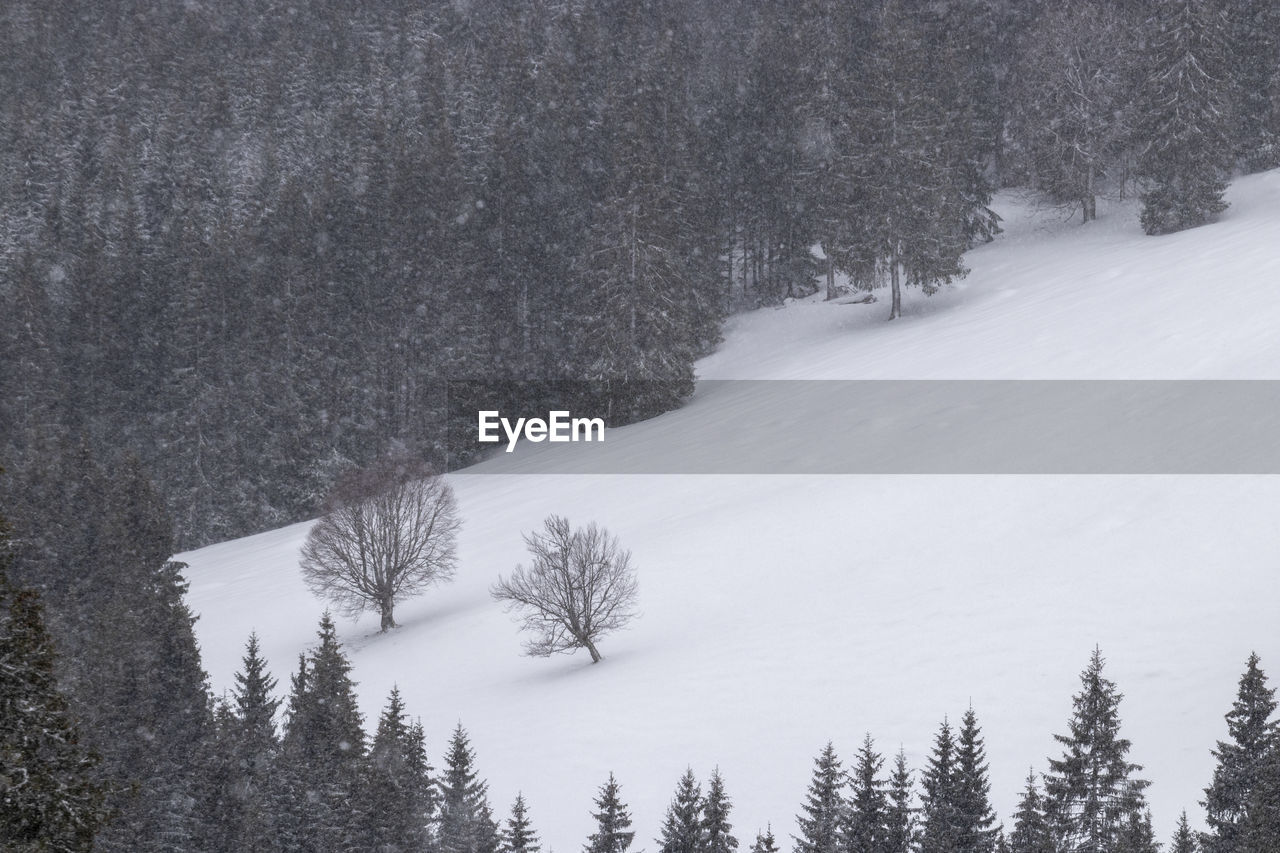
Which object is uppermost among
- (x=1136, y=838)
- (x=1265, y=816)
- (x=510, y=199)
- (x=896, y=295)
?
(x=510, y=199)

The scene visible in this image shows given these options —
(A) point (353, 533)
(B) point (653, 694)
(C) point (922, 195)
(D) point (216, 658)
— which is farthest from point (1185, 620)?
(C) point (922, 195)

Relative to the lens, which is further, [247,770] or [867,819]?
[247,770]

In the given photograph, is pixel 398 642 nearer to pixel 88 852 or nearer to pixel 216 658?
pixel 216 658

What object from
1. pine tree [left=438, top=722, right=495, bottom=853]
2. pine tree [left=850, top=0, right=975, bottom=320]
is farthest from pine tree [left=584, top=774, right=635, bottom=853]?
pine tree [left=850, top=0, right=975, bottom=320]

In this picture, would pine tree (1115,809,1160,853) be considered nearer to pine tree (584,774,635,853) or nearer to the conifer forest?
pine tree (584,774,635,853)

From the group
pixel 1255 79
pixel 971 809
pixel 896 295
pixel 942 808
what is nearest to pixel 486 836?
pixel 942 808

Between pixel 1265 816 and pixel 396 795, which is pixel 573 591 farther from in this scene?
pixel 1265 816

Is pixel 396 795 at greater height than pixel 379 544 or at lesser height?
lesser

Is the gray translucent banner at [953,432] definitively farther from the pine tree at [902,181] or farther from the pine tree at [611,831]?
the pine tree at [611,831]
